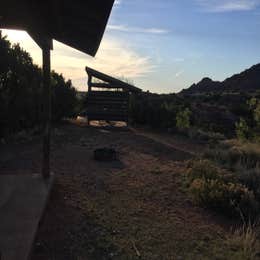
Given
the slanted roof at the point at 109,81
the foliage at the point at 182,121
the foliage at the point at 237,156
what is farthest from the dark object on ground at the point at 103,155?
the slanted roof at the point at 109,81

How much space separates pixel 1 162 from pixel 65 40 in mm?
3774

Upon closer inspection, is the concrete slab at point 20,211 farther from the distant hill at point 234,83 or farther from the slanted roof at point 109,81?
the distant hill at point 234,83

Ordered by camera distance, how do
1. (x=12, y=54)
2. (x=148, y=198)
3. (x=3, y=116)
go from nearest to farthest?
(x=148, y=198) < (x=3, y=116) < (x=12, y=54)

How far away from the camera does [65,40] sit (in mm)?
7559

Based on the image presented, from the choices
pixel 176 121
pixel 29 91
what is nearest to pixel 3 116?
pixel 29 91

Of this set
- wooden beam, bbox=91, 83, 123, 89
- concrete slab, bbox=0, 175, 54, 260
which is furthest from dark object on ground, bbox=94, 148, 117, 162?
wooden beam, bbox=91, 83, 123, 89

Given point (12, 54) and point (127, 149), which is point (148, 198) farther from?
point (12, 54)

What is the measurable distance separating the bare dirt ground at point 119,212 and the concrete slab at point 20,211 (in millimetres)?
223

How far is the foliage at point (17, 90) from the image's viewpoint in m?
12.7

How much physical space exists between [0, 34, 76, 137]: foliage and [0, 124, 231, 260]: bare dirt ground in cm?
198

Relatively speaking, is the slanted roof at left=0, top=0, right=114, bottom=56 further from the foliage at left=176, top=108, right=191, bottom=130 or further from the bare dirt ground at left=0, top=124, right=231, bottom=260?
the foliage at left=176, top=108, right=191, bottom=130

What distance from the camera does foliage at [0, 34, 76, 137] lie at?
501 inches

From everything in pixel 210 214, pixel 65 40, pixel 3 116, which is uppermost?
pixel 65 40

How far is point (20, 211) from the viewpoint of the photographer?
5480 mm
